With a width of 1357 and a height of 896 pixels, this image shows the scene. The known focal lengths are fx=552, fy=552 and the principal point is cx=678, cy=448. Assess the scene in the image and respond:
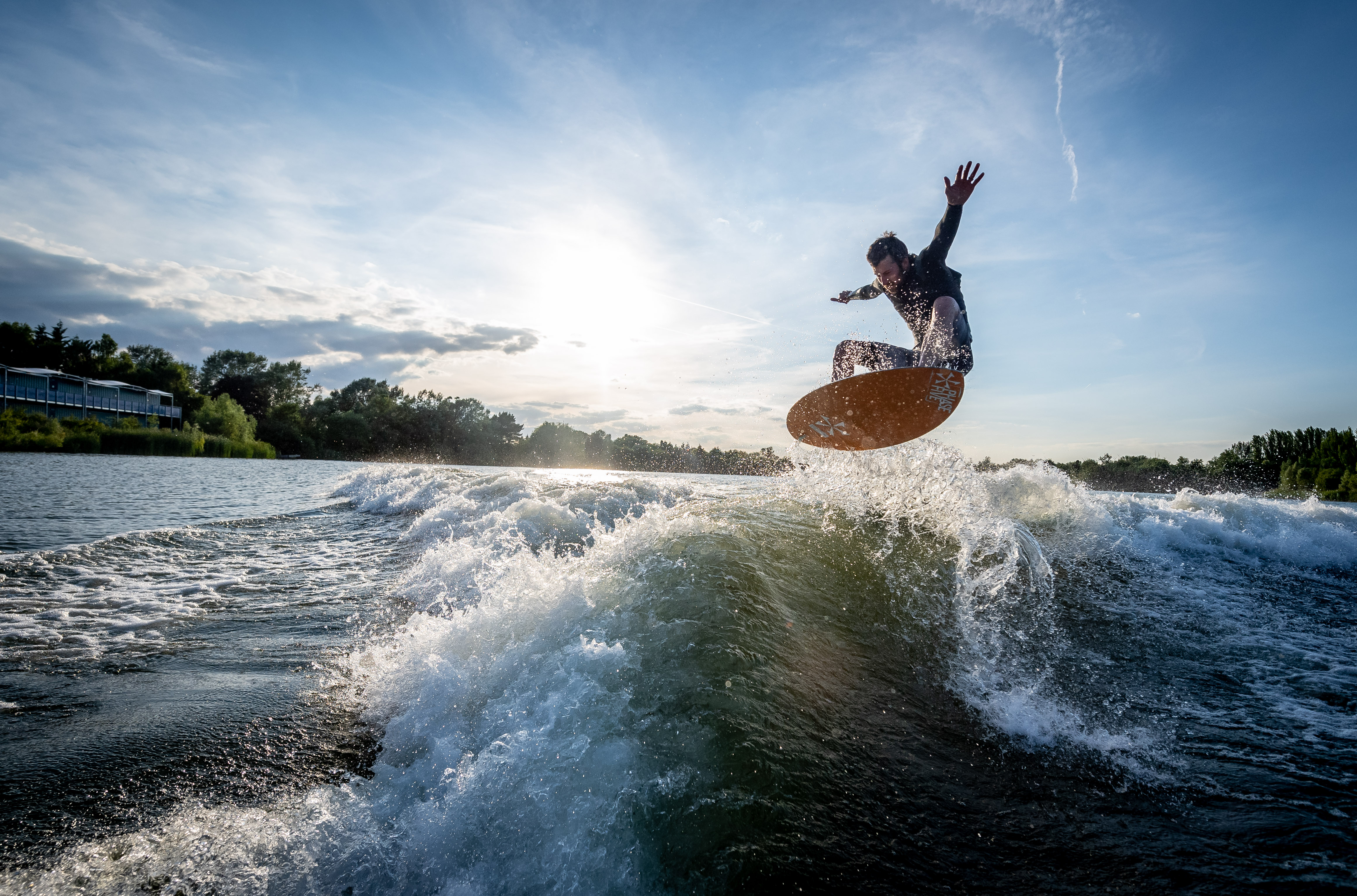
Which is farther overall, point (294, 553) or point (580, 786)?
point (294, 553)

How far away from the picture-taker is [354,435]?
73.7 m

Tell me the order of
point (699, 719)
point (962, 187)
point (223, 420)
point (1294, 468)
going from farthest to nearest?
point (223, 420) → point (1294, 468) → point (962, 187) → point (699, 719)

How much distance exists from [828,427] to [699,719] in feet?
19.3

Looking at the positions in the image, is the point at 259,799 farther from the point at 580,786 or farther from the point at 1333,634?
the point at 1333,634

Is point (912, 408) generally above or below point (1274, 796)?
above

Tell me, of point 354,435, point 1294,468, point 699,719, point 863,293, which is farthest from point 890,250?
point 354,435

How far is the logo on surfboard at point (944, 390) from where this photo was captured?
6969 millimetres

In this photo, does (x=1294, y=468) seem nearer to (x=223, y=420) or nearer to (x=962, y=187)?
(x=962, y=187)

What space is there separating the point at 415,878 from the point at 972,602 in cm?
451

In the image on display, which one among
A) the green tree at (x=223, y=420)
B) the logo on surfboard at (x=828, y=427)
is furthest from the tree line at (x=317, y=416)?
the logo on surfboard at (x=828, y=427)

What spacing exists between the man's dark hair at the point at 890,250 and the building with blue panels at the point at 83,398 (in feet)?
232

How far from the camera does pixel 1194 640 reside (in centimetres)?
473

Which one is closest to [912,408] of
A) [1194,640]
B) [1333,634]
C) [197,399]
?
[1194,640]

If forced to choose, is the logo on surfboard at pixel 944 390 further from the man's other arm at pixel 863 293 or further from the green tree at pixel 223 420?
the green tree at pixel 223 420
